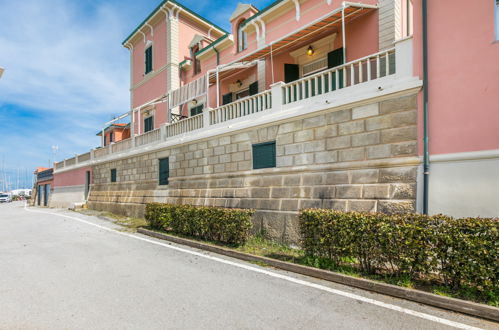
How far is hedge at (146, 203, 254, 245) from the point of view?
305 inches

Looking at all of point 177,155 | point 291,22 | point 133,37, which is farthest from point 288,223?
point 133,37

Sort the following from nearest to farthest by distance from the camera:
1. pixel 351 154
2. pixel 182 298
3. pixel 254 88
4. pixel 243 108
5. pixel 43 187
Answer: pixel 182 298, pixel 351 154, pixel 243 108, pixel 254 88, pixel 43 187

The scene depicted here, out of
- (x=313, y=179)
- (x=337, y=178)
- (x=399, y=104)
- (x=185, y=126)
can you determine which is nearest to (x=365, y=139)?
(x=399, y=104)

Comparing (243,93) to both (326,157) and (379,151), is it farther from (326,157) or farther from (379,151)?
(379,151)

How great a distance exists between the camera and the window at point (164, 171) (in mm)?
14438

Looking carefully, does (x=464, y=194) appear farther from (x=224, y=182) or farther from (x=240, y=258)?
(x=224, y=182)

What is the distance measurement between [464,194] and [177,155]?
37.8 ft

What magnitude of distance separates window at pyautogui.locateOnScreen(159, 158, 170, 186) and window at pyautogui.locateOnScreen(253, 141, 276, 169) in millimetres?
6187

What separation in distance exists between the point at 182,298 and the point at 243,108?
7817mm

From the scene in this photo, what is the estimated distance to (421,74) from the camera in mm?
6586

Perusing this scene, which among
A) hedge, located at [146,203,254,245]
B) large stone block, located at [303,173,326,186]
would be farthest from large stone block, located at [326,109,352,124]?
hedge, located at [146,203,254,245]

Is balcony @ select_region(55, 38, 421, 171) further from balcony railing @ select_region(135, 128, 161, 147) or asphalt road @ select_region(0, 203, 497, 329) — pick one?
asphalt road @ select_region(0, 203, 497, 329)

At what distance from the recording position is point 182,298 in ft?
14.7

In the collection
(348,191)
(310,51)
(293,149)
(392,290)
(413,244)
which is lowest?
(392,290)
